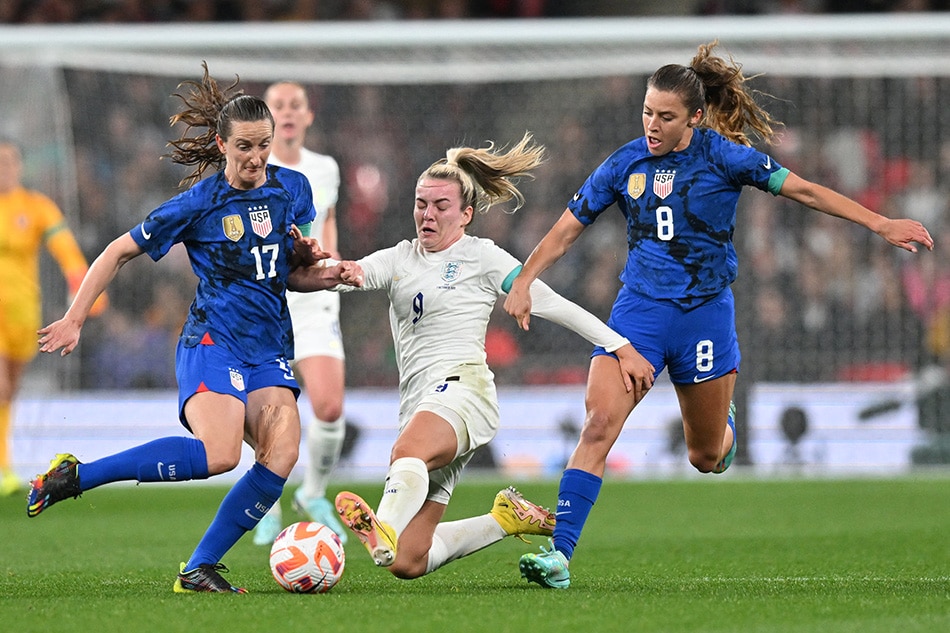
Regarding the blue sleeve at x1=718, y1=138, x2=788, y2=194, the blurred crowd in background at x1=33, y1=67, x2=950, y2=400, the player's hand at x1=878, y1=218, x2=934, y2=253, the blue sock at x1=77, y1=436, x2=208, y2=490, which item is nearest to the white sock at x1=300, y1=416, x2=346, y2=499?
the blue sock at x1=77, y1=436, x2=208, y2=490

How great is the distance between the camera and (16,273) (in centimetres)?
1097

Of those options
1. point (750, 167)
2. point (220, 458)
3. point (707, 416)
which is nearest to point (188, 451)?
point (220, 458)

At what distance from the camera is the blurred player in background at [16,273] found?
424 inches

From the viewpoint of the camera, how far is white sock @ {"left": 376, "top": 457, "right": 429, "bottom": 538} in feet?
17.2

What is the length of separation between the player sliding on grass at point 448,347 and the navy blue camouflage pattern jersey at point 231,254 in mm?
380

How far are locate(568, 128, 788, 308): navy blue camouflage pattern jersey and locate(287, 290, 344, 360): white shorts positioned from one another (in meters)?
2.74

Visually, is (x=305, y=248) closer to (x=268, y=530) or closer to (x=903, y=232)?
(x=903, y=232)

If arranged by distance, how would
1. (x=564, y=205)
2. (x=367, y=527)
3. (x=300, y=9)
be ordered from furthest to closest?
(x=300, y=9) < (x=564, y=205) < (x=367, y=527)

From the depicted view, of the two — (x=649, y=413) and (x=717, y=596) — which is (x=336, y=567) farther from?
(x=649, y=413)

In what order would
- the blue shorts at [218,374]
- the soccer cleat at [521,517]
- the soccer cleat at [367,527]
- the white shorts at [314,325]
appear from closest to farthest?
the soccer cleat at [367,527], the blue shorts at [218,374], the soccer cleat at [521,517], the white shorts at [314,325]

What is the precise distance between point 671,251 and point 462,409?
3.75ft

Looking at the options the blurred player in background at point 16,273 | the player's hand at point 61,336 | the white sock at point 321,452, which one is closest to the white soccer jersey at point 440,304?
the player's hand at point 61,336

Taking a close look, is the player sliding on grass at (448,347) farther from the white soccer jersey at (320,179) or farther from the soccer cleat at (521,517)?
the white soccer jersey at (320,179)

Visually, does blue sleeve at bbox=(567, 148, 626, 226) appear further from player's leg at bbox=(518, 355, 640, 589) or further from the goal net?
the goal net
